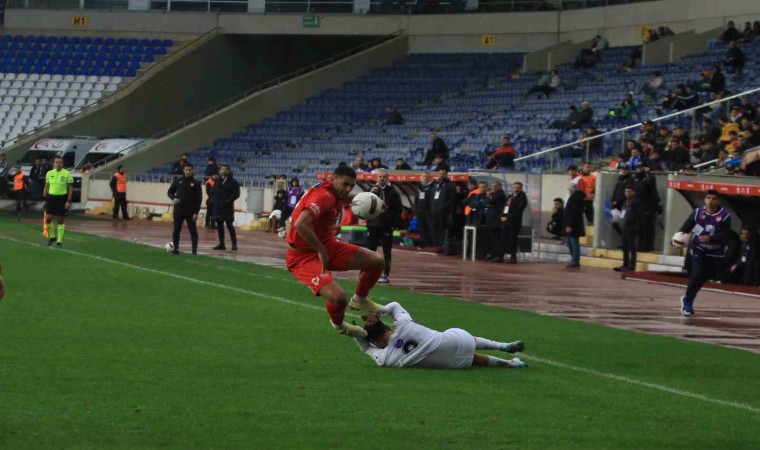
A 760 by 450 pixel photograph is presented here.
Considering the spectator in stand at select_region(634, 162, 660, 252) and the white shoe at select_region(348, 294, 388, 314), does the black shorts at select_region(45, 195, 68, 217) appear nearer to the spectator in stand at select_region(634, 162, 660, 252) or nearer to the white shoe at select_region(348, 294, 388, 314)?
the spectator in stand at select_region(634, 162, 660, 252)

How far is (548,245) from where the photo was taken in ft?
110

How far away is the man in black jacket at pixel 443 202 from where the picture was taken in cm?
3284

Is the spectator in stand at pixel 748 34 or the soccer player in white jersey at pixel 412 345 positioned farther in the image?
the spectator in stand at pixel 748 34

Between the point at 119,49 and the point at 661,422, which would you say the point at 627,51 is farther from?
the point at 661,422

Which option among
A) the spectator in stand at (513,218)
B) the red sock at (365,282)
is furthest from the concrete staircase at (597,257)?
the red sock at (365,282)

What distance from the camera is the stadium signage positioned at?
25.3 meters

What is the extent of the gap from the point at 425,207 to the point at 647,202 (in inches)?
260

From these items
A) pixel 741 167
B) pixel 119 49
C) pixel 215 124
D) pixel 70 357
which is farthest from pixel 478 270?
pixel 119 49

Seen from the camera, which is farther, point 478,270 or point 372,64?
point 372,64

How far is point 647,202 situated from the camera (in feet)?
95.2

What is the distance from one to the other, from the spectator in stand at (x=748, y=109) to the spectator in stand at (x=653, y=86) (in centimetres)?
793

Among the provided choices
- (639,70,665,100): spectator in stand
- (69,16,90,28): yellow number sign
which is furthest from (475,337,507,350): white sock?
(69,16,90,28): yellow number sign

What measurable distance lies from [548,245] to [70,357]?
22088 mm

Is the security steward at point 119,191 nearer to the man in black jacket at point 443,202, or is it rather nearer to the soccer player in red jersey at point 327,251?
the man in black jacket at point 443,202
